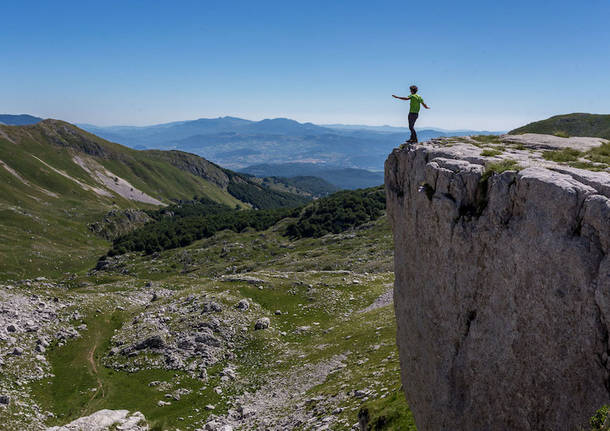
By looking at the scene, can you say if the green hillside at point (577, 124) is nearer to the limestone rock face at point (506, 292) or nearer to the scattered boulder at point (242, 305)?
the scattered boulder at point (242, 305)

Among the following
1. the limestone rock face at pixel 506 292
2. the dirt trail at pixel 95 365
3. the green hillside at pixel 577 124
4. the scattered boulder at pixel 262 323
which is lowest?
the dirt trail at pixel 95 365

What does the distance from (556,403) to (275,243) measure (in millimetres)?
138526

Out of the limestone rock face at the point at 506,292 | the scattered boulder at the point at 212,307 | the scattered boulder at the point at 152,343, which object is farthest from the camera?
the scattered boulder at the point at 212,307

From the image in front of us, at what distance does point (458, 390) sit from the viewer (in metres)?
15.9

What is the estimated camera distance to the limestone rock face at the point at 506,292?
11.1m

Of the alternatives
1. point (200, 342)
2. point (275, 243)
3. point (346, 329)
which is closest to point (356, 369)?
point (346, 329)

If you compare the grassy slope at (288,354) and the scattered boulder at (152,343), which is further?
the scattered boulder at (152,343)

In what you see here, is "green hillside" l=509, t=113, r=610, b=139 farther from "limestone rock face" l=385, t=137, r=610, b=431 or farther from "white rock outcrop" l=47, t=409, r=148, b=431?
"white rock outcrop" l=47, t=409, r=148, b=431

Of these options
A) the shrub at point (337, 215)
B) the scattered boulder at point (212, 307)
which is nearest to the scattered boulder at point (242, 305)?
the scattered boulder at point (212, 307)

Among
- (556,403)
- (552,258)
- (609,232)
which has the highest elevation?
(609,232)

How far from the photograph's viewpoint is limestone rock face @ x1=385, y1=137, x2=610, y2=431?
11133mm

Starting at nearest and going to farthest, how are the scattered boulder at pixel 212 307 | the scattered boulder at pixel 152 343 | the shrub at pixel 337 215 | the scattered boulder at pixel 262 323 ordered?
the scattered boulder at pixel 152 343 < the scattered boulder at pixel 262 323 < the scattered boulder at pixel 212 307 < the shrub at pixel 337 215

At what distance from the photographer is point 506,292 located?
529 inches

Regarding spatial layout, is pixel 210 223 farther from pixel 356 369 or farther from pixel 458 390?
pixel 458 390
